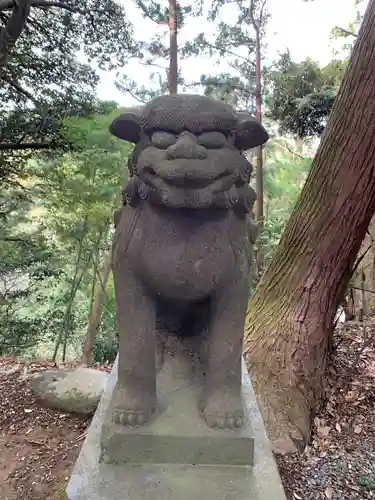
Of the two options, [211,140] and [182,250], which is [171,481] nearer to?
[182,250]

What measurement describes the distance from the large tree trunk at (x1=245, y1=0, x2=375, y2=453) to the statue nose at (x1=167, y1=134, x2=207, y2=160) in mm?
1826

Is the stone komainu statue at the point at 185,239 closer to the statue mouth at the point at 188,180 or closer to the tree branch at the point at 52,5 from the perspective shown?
the statue mouth at the point at 188,180

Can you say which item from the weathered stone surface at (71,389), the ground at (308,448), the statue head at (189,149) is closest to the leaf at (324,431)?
the ground at (308,448)

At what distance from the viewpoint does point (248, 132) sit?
1.27m

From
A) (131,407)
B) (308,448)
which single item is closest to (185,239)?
(131,407)

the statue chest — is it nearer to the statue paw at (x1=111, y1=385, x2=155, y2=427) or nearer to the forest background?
the statue paw at (x1=111, y1=385, x2=155, y2=427)

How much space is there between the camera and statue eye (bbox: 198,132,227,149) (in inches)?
47.1

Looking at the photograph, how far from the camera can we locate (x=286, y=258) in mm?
2967

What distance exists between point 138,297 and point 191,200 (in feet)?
1.25

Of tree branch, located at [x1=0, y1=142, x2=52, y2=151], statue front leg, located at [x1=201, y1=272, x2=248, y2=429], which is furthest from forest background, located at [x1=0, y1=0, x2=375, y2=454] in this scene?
statue front leg, located at [x1=201, y1=272, x2=248, y2=429]

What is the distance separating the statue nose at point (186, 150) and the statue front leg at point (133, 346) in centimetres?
39

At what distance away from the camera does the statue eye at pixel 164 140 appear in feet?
3.94

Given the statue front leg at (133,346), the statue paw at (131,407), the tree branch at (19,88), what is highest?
the tree branch at (19,88)

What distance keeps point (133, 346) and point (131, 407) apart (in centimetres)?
19
